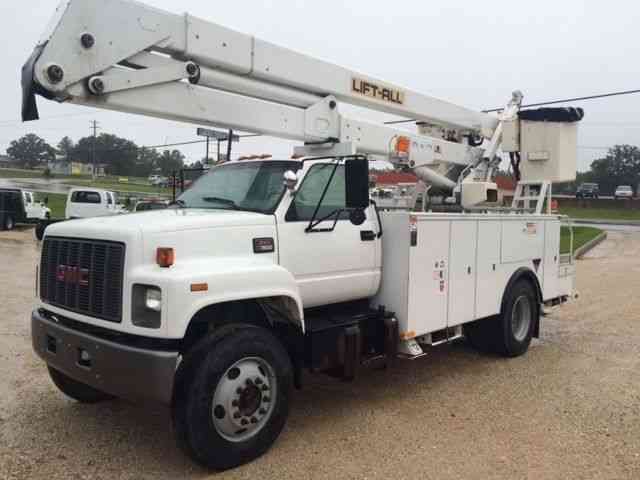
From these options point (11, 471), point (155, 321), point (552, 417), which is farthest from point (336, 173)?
point (11, 471)

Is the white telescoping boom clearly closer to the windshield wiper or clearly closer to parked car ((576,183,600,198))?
the windshield wiper

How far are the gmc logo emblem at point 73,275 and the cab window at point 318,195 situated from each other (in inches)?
61.6

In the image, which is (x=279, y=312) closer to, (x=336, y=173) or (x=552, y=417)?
(x=336, y=173)

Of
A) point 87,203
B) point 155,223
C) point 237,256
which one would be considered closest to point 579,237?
point 87,203

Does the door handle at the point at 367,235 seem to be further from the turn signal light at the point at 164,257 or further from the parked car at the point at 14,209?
the parked car at the point at 14,209

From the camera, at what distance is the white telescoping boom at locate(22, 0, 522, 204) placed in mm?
4160

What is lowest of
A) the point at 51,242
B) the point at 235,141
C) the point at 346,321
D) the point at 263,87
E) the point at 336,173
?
the point at 346,321

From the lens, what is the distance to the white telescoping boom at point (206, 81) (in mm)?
4160

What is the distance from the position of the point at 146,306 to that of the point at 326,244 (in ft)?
5.55

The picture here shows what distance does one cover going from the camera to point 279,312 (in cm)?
451

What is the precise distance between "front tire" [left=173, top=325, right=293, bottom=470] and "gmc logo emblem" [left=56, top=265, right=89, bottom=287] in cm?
100

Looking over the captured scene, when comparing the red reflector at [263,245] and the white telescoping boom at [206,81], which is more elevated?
the white telescoping boom at [206,81]

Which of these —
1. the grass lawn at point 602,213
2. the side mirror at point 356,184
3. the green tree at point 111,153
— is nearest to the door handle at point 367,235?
the side mirror at point 356,184

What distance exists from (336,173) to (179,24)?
1796 millimetres
